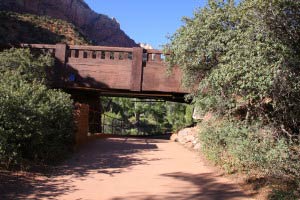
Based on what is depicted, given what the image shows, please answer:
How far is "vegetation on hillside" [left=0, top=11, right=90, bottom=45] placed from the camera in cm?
2364

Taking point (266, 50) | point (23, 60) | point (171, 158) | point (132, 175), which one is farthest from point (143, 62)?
point (266, 50)

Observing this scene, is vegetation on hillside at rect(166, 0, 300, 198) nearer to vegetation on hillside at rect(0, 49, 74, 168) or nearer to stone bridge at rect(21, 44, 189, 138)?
vegetation on hillside at rect(0, 49, 74, 168)

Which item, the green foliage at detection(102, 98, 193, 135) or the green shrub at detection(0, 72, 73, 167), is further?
the green foliage at detection(102, 98, 193, 135)

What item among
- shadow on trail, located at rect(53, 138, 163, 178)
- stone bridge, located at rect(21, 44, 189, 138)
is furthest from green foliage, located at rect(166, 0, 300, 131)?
stone bridge, located at rect(21, 44, 189, 138)

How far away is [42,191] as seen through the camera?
21.8 feet

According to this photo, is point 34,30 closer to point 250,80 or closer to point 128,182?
point 128,182

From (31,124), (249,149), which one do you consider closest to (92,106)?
(31,124)

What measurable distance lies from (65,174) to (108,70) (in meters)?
9.22

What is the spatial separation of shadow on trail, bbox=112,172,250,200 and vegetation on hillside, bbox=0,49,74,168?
2892 mm

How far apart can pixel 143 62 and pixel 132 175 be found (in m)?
8.97

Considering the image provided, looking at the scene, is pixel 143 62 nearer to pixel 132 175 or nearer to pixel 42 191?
pixel 132 175

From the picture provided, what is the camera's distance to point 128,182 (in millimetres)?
7570

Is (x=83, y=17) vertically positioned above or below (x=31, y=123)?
above

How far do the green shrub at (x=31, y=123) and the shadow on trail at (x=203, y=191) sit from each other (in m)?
2.90
